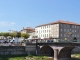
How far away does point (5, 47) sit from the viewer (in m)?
61.1

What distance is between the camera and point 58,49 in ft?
180

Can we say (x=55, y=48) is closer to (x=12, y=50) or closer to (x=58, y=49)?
(x=58, y=49)

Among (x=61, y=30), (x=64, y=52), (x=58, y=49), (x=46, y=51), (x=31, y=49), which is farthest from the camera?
(x=61, y=30)

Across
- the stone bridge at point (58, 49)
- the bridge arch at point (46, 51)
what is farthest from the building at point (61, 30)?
the stone bridge at point (58, 49)

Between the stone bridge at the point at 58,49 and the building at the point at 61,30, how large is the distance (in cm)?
3496

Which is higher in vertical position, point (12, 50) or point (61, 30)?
point (61, 30)

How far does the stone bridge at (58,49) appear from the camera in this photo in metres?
53.3

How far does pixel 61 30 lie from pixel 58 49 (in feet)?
167

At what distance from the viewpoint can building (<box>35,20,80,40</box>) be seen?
105 m

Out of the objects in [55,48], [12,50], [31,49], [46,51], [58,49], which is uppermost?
[55,48]

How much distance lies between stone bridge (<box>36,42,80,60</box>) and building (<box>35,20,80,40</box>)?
3496 centimetres

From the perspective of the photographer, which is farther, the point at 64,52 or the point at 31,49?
the point at 31,49

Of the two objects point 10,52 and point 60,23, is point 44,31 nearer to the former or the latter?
point 60,23

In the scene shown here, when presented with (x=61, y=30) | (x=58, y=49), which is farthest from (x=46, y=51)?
(x=61, y=30)
